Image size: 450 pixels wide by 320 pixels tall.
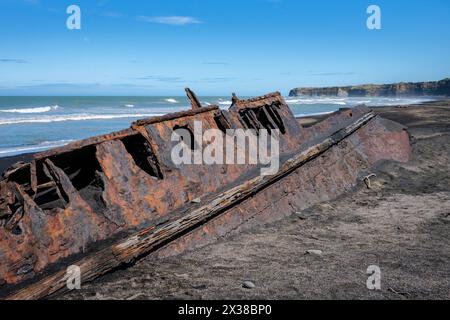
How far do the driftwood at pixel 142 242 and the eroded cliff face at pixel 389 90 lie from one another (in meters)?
70.7

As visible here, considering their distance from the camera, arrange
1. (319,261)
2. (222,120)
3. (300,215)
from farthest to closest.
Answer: (222,120) < (300,215) < (319,261)

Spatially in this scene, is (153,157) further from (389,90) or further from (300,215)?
(389,90)

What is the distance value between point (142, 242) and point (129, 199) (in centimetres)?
50

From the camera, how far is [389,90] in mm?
83375

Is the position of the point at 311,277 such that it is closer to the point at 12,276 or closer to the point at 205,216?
the point at 205,216

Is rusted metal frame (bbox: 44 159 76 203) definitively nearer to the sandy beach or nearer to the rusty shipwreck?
the rusty shipwreck

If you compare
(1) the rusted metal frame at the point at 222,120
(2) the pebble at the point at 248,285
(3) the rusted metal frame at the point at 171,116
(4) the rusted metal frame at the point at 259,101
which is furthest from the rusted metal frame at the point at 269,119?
(2) the pebble at the point at 248,285

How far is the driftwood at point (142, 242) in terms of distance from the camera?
2922 millimetres

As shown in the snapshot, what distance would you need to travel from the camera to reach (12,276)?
2965 mm

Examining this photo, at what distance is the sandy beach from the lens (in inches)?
124

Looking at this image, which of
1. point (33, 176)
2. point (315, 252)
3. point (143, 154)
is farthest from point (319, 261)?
point (33, 176)

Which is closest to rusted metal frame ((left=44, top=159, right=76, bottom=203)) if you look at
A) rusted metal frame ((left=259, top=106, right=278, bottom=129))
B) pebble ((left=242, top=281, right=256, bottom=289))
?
pebble ((left=242, top=281, right=256, bottom=289))

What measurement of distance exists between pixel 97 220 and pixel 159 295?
0.91 m
